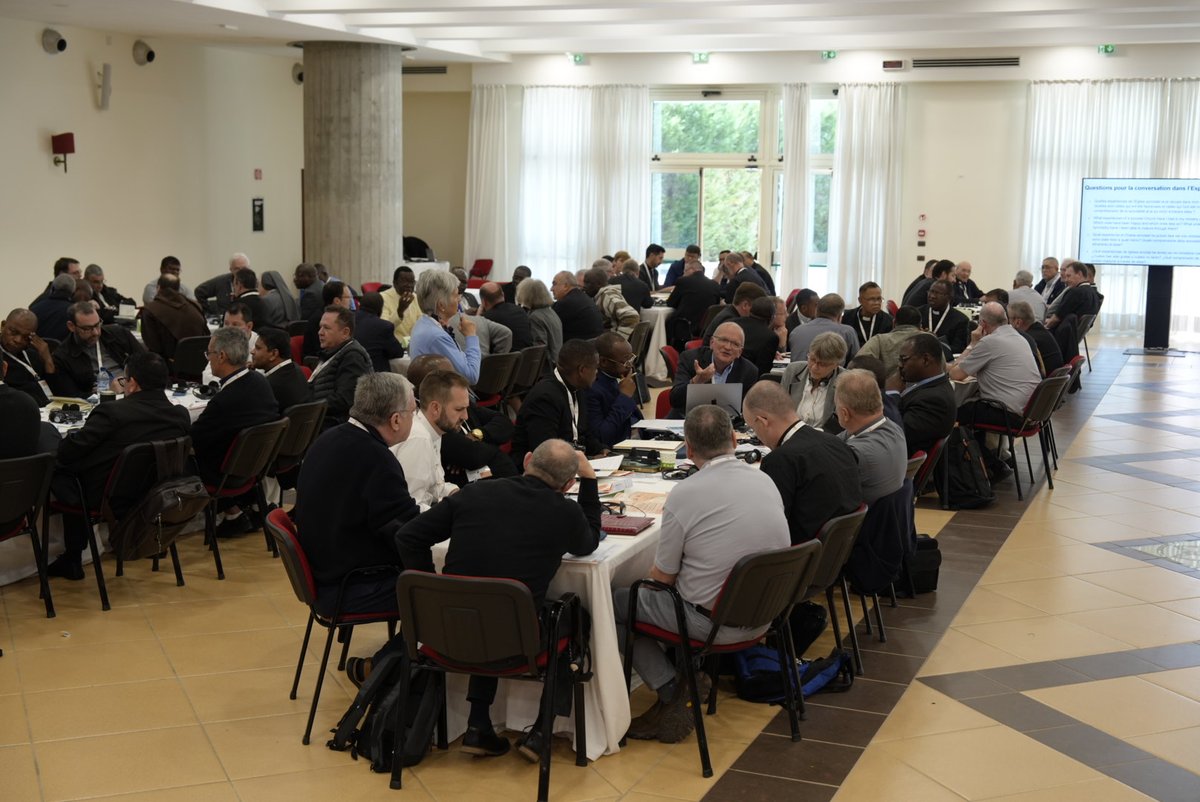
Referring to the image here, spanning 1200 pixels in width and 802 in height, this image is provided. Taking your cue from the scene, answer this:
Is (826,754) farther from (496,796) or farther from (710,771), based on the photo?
(496,796)

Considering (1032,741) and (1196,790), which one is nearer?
(1196,790)

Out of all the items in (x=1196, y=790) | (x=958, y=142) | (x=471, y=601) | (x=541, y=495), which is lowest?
(x=1196, y=790)

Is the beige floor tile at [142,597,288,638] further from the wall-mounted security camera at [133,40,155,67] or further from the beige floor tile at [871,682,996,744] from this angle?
the wall-mounted security camera at [133,40,155,67]

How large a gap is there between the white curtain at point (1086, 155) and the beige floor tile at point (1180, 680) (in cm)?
1189

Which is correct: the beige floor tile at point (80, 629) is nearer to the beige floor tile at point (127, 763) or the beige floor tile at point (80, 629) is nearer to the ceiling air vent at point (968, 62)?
the beige floor tile at point (127, 763)

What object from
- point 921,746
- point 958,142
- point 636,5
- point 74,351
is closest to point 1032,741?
point 921,746

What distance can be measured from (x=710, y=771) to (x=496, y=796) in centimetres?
70

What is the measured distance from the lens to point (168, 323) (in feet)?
29.3

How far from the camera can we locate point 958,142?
1645 centimetres

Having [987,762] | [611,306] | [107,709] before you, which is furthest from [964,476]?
[107,709]

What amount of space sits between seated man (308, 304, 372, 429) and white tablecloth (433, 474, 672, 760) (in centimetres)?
303

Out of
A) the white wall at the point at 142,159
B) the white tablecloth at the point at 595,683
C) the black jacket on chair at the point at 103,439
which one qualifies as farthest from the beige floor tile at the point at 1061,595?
the white wall at the point at 142,159

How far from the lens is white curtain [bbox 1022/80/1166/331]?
15.8 m

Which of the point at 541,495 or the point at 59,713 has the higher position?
the point at 541,495
